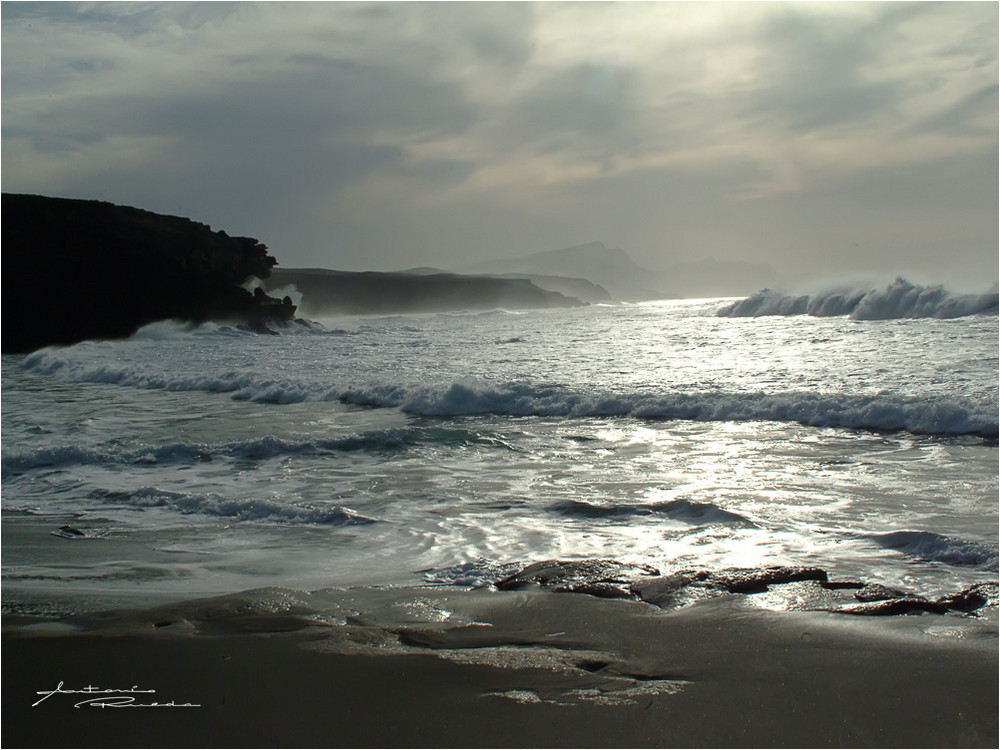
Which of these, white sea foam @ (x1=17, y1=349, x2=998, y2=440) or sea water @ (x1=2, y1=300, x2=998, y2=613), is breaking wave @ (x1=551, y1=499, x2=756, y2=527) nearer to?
sea water @ (x1=2, y1=300, x2=998, y2=613)

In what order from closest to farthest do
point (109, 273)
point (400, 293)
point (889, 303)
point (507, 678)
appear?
1. point (507, 678)
2. point (889, 303)
3. point (109, 273)
4. point (400, 293)

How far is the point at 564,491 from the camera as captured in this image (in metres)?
6.57

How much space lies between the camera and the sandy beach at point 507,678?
2611mm

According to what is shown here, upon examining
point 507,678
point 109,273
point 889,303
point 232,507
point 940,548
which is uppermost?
point 109,273

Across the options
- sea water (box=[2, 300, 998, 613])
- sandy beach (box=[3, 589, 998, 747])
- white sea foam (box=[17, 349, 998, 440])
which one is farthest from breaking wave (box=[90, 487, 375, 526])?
white sea foam (box=[17, 349, 998, 440])

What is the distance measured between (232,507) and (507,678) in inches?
149

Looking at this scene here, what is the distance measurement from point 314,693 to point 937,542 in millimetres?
3720

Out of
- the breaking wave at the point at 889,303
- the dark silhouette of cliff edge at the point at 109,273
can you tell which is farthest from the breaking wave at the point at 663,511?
the dark silhouette of cliff edge at the point at 109,273

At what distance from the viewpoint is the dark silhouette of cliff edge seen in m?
36.8

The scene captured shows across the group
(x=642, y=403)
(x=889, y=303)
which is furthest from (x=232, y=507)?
(x=889, y=303)

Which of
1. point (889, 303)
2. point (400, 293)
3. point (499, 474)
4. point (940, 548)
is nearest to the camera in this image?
point (940, 548)

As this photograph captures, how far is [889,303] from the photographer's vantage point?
29969mm

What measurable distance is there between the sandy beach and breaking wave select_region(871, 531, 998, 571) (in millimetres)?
1025

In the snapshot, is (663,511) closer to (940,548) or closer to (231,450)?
(940,548)
